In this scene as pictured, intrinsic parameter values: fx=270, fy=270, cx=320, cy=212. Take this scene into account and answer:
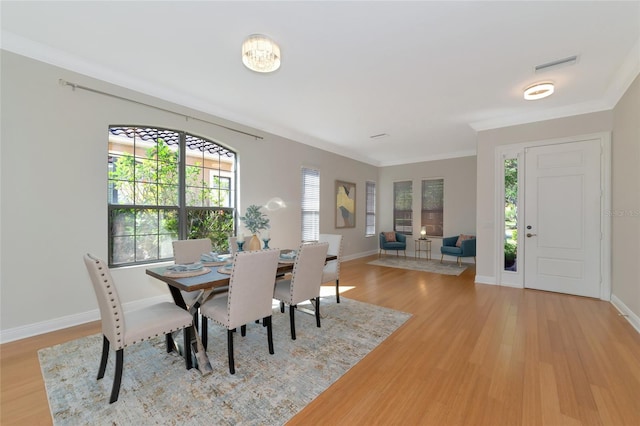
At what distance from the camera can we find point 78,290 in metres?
2.96

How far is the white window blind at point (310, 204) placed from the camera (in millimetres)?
5932

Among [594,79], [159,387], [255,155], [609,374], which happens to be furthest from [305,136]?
[609,374]

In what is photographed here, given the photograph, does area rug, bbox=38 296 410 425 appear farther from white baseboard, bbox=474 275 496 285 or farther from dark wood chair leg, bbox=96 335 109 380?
white baseboard, bbox=474 275 496 285

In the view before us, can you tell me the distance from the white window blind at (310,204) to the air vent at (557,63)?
403 centimetres

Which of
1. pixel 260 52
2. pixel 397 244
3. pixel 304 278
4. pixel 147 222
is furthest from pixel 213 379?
pixel 397 244

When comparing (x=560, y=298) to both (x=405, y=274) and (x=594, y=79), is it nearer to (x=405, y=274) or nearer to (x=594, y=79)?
(x=405, y=274)

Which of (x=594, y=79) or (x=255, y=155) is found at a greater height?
(x=594, y=79)

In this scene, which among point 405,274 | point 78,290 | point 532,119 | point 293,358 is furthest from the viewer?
point 405,274

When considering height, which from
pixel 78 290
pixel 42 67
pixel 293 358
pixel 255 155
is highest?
pixel 42 67

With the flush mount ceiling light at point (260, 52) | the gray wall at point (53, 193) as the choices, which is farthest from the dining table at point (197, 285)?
the flush mount ceiling light at point (260, 52)

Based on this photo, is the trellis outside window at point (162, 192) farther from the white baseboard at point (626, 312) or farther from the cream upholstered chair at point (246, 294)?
the white baseboard at point (626, 312)

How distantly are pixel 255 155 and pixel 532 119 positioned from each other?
181 inches

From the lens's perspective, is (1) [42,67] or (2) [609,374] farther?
(1) [42,67]

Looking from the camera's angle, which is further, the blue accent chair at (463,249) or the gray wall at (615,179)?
the blue accent chair at (463,249)
